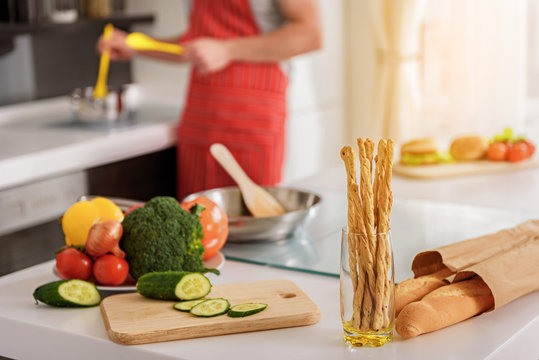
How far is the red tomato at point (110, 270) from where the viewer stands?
1179mm

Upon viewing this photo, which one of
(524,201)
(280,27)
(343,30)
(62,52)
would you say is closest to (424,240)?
(524,201)

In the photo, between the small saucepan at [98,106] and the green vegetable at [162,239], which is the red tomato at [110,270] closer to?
the green vegetable at [162,239]

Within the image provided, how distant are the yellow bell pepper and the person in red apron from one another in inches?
44.1

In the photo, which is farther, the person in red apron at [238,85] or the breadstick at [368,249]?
the person in red apron at [238,85]

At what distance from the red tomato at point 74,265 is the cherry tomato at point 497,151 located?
123cm

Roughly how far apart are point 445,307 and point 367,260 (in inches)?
5.3

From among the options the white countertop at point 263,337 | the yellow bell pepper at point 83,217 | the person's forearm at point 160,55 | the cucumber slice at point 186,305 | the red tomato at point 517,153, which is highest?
the person's forearm at point 160,55

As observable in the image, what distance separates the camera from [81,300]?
3.76 feet

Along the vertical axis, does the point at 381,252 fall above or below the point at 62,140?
above

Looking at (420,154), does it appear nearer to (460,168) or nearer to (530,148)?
(460,168)

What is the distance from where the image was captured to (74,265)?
1.19 metres

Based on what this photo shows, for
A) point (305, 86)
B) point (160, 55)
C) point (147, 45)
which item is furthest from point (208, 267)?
point (305, 86)

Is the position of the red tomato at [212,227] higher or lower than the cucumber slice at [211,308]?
higher

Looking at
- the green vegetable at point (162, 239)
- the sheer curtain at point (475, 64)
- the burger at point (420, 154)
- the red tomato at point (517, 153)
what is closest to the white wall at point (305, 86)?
the sheer curtain at point (475, 64)
